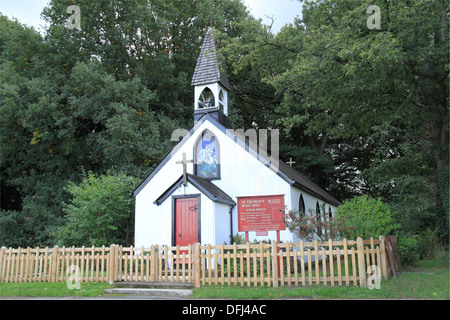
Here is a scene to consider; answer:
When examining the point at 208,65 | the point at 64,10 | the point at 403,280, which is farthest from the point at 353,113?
the point at 64,10

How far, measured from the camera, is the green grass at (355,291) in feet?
26.6

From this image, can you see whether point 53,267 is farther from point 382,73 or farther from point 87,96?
point 87,96

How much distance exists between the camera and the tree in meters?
17.2

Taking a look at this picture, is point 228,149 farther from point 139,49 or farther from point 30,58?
point 30,58

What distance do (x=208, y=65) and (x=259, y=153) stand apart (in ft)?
19.2

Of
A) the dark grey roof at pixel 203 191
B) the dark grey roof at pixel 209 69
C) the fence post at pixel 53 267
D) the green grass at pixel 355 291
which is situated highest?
the dark grey roof at pixel 209 69

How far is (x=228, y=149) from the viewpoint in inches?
651

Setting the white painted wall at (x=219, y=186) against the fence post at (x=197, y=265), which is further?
the white painted wall at (x=219, y=186)

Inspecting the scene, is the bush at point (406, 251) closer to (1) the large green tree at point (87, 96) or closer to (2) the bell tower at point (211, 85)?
(2) the bell tower at point (211, 85)

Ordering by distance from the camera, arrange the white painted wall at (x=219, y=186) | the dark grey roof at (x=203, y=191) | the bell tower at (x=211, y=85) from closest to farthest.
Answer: the dark grey roof at (x=203, y=191) → the white painted wall at (x=219, y=186) → the bell tower at (x=211, y=85)

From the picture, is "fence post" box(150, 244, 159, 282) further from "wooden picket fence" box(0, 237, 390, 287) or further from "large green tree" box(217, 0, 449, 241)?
"large green tree" box(217, 0, 449, 241)

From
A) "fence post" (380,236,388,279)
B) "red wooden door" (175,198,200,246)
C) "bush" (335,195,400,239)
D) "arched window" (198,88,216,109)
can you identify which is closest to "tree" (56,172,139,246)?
"red wooden door" (175,198,200,246)

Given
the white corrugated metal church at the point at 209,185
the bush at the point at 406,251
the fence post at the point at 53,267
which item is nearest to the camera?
the fence post at the point at 53,267

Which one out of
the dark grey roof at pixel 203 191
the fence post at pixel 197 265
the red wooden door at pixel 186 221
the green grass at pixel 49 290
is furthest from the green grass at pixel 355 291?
the dark grey roof at pixel 203 191
